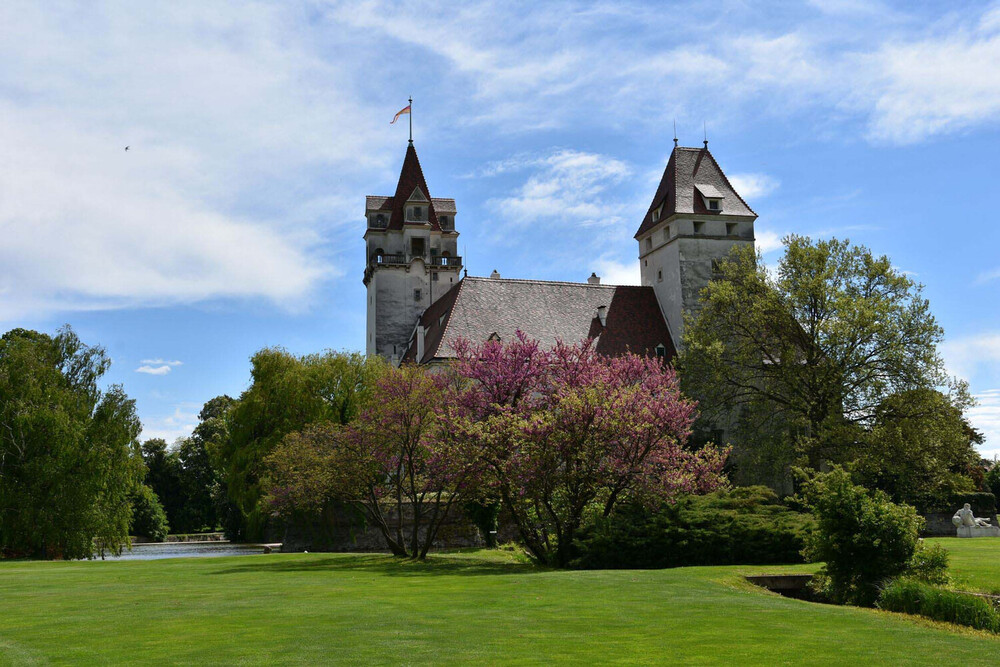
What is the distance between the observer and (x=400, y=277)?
64312 mm

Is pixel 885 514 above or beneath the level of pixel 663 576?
above

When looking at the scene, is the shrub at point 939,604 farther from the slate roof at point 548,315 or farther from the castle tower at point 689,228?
the castle tower at point 689,228

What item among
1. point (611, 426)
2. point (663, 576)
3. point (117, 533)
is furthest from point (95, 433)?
point (663, 576)

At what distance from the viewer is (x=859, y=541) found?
1612 centimetres

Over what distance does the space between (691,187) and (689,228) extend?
3055 mm

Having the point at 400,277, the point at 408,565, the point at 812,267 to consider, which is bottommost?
the point at 408,565

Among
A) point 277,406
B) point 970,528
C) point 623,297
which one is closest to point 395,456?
point 277,406

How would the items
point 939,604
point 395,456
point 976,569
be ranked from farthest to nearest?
point 395,456 → point 976,569 → point 939,604

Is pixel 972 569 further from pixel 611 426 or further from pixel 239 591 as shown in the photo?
pixel 239 591

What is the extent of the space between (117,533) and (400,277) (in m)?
30.5

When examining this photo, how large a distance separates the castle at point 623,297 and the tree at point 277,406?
616 centimetres

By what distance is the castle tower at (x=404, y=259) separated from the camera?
63.2 m

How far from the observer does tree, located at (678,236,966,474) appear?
3962cm

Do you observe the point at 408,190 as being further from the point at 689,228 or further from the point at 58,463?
the point at 58,463
